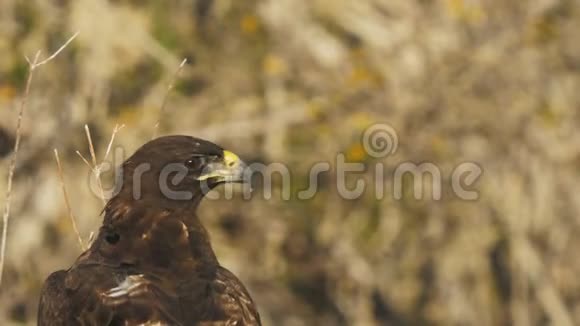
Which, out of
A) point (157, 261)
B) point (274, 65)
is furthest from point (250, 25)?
point (157, 261)

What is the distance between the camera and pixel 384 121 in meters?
11.9

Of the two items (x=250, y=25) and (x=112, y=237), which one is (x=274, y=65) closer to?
(x=250, y=25)

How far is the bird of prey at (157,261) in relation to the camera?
4941 millimetres

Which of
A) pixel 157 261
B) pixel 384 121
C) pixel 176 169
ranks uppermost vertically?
pixel 384 121

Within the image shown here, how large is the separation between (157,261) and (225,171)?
0.56 meters

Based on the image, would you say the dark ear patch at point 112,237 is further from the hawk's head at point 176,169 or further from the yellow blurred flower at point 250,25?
the yellow blurred flower at point 250,25

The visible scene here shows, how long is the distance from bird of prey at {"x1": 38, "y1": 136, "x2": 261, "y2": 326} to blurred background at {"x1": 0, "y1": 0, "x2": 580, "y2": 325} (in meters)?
5.83

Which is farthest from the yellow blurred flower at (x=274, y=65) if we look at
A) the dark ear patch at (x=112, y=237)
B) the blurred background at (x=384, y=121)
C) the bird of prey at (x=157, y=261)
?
the dark ear patch at (x=112, y=237)

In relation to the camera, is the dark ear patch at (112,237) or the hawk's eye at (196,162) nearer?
the dark ear patch at (112,237)

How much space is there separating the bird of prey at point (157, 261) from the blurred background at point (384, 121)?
230 inches

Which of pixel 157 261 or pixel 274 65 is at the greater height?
pixel 274 65

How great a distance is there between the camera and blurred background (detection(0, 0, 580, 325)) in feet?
39.0

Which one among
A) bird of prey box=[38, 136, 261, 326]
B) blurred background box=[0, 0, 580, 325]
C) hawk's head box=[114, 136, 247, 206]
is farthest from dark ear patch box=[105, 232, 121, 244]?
blurred background box=[0, 0, 580, 325]

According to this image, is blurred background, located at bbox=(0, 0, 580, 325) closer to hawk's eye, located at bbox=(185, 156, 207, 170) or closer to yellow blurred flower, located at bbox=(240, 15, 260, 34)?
yellow blurred flower, located at bbox=(240, 15, 260, 34)
